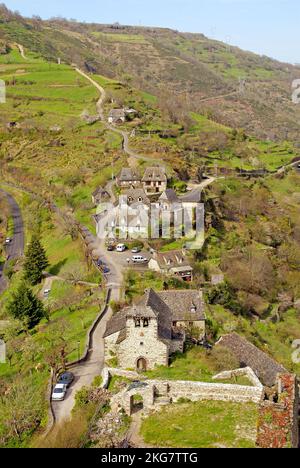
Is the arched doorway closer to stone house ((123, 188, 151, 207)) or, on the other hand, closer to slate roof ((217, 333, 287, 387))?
slate roof ((217, 333, 287, 387))

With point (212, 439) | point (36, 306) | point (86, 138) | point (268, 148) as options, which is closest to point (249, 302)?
point (36, 306)

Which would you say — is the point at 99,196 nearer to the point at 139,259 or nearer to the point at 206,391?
the point at 139,259

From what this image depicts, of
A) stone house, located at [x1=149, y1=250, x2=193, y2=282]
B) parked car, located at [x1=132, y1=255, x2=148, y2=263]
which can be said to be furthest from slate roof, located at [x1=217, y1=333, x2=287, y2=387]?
parked car, located at [x1=132, y1=255, x2=148, y2=263]

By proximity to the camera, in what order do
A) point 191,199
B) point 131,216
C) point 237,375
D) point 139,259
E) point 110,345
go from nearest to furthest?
point 237,375, point 110,345, point 139,259, point 131,216, point 191,199

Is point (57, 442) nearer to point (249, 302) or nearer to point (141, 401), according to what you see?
point (141, 401)

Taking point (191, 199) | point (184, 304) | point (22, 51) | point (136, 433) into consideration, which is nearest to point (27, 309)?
point (184, 304)
